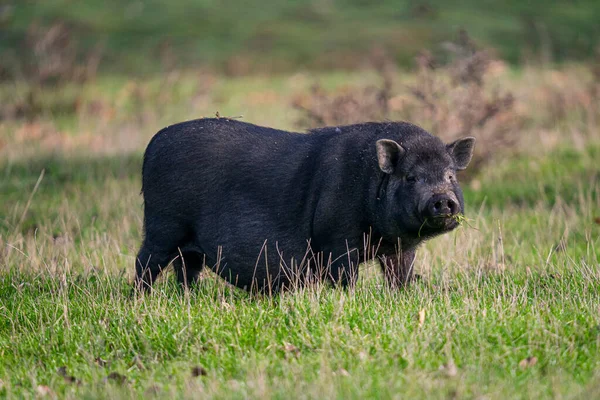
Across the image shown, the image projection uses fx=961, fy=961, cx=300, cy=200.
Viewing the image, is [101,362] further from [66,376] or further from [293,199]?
[293,199]

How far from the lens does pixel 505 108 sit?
44.6 ft

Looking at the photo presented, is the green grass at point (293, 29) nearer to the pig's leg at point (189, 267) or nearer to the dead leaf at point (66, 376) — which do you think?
the pig's leg at point (189, 267)

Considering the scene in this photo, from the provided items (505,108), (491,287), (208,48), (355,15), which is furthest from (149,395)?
(355,15)

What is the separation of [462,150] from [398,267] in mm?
1001

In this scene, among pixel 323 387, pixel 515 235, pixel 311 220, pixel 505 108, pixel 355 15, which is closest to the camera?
pixel 323 387

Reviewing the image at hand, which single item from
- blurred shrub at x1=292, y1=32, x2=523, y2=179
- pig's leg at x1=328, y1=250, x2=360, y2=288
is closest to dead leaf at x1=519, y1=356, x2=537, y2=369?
pig's leg at x1=328, y1=250, x2=360, y2=288

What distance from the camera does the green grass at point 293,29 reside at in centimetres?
3136

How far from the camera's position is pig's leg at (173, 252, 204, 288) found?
792 centimetres

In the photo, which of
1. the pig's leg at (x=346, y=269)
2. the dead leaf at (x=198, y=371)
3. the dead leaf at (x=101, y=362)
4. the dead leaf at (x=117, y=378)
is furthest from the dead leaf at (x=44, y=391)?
the pig's leg at (x=346, y=269)

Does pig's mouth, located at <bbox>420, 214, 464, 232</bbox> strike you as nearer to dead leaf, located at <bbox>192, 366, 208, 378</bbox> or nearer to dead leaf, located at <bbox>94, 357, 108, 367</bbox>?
dead leaf, located at <bbox>192, 366, 208, 378</bbox>

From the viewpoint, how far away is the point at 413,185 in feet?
22.5

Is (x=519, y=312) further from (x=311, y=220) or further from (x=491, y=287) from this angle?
(x=311, y=220)

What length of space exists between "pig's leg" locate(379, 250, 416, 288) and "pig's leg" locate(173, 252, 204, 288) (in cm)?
158

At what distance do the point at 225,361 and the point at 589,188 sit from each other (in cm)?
769
